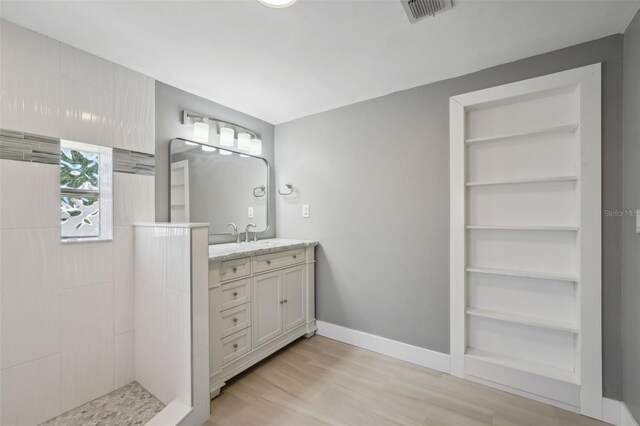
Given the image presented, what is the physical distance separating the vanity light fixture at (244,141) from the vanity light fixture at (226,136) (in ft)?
0.39

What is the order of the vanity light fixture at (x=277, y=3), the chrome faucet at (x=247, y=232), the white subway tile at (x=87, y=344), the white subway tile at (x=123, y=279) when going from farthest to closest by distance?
1. the chrome faucet at (x=247, y=232)
2. the white subway tile at (x=123, y=279)
3. the white subway tile at (x=87, y=344)
4. the vanity light fixture at (x=277, y=3)

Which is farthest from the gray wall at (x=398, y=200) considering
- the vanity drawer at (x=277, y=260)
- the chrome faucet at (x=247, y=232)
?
the chrome faucet at (x=247, y=232)

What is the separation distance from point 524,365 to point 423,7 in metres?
2.25

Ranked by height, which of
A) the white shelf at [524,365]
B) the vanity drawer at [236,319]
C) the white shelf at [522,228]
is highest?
the white shelf at [522,228]

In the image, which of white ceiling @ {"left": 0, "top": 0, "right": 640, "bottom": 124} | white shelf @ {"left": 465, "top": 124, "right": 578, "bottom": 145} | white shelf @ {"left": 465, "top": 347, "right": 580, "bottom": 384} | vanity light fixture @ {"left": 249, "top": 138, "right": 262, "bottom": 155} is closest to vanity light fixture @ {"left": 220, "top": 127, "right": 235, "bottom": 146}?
vanity light fixture @ {"left": 249, "top": 138, "right": 262, "bottom": 155}

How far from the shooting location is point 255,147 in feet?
9.05

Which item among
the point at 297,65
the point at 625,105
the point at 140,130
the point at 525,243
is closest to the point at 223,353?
the point at 140,130

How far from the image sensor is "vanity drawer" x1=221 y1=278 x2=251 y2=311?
1891mm

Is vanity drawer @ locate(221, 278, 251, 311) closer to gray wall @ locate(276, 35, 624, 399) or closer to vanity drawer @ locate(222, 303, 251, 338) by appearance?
vanity drawer @ locate(222, 303, 251, 338)

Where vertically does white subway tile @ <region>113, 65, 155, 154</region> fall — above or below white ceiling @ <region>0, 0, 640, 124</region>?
below

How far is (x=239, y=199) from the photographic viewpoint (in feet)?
8.71

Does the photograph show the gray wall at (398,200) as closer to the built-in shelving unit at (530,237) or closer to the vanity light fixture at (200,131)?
the built-in shelving unit at (530,237)

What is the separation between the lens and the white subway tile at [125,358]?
181cm

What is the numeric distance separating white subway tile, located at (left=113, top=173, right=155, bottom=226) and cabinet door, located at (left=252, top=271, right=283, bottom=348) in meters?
0.93
